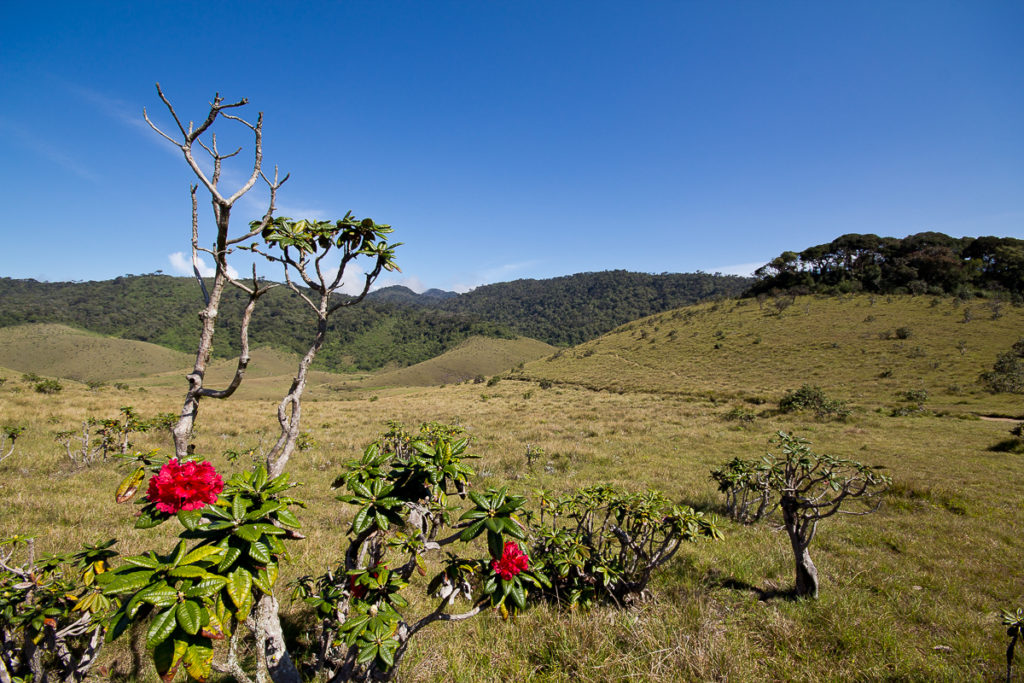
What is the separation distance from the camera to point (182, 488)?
1996 millimetres

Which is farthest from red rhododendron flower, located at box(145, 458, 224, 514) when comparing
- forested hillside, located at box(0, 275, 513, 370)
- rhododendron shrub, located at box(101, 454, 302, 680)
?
forested hillside, located at box(0, 275, 513, 370)

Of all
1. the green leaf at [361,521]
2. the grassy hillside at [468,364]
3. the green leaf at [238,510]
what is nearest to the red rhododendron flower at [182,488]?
the green leaf at [238,510]

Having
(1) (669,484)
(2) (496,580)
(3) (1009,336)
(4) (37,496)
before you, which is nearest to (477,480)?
(1) (669,484)

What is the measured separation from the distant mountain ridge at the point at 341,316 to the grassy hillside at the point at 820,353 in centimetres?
7474

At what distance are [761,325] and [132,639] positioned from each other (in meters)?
58.4

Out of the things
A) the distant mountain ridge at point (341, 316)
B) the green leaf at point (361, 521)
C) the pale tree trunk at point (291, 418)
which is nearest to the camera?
the green leaf at point (361, 521)

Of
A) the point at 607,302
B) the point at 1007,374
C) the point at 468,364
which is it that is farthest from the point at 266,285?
the point at 607,302

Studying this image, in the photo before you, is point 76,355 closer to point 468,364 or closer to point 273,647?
point 468,364

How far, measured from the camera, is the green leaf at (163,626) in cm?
133

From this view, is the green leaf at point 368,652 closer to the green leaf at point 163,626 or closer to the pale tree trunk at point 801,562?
the green leaf at point 163,626

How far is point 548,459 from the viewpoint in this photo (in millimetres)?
12172

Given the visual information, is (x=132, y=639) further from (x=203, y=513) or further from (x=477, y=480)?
(x=477, y=480)

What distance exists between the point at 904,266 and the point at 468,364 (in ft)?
265

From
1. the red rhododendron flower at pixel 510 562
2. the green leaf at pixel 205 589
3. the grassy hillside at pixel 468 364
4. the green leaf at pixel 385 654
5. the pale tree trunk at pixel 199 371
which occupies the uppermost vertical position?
the pale tree trunk at pixel 199 371
